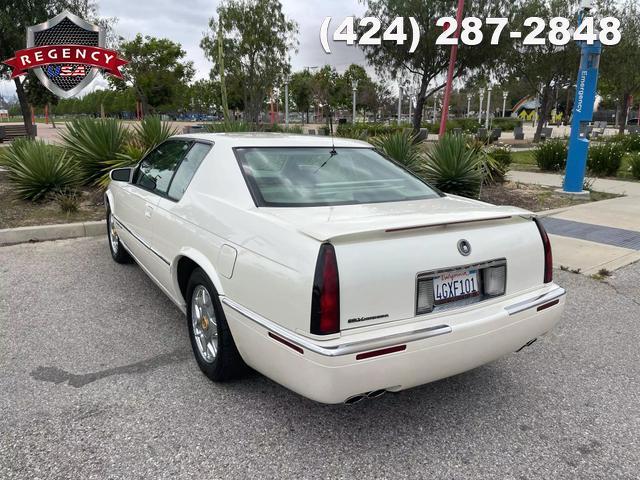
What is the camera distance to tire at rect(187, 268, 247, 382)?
9.75 ft

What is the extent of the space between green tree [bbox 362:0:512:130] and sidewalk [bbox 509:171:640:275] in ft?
43.0

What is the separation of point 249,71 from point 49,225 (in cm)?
1895

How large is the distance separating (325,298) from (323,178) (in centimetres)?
135

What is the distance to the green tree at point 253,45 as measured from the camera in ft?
75.5

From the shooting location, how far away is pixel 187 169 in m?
3.81

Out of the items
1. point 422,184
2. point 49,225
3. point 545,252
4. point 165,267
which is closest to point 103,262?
point 49,225

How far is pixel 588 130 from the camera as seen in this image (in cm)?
998

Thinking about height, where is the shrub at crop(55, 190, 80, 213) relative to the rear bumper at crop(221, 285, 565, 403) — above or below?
below

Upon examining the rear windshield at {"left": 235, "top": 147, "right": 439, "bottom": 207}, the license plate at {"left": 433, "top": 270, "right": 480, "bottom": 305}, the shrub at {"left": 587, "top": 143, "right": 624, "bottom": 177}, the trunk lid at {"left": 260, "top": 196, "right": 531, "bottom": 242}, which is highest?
the rear windshield at {"left": 235, "top": 147, "right": 439, "bottom": 207}

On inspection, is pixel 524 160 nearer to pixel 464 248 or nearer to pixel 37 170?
pixel 37 170

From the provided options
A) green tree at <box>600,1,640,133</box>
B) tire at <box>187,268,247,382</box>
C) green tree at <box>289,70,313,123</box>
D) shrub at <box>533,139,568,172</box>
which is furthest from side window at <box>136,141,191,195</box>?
green tree at <box>289,70,313,123</box>

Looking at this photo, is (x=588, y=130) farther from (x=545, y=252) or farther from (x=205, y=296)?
(x=205, y=296)

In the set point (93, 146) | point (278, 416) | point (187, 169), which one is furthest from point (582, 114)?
point (278, 416)

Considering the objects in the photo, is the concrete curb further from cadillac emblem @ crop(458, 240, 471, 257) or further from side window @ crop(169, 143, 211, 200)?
cadillac emblem @ crop(458, 240, 471, 257)
